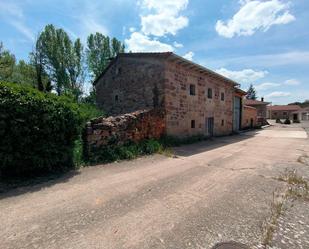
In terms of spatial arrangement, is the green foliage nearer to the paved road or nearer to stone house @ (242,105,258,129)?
the paved road

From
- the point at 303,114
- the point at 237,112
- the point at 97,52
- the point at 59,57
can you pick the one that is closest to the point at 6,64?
the point at 59,57

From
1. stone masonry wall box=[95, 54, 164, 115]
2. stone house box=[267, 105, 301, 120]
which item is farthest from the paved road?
stone house box=[267, 105, 301, 120]

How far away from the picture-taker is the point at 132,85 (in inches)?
541

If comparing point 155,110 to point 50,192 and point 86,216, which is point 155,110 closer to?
point 50,192

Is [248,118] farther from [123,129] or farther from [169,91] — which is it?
[123,129]

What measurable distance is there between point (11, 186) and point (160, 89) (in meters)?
8.57

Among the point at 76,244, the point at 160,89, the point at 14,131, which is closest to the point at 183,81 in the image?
the point at 160,89

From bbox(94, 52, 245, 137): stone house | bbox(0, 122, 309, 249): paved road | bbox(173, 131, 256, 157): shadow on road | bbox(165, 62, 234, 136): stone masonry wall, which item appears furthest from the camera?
bbox(165, 62, 234, 136): stone masonry wall

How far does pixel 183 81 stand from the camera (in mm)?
13055

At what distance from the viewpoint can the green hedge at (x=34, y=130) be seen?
15.6 ft

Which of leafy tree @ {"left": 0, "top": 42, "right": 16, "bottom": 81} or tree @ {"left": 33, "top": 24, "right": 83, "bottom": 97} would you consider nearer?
leafy tree @ {"left": 0, "top": 42, "right": 16, "bottom": 81}

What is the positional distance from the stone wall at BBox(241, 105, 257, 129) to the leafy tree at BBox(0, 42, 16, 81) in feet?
85.2

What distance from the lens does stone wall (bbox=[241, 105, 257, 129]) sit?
83.6ft

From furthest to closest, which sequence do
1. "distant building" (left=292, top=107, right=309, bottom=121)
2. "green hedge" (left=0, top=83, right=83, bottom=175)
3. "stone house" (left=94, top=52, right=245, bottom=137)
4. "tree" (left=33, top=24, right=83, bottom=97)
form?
"distant building" (left=292, top=107, right=309, bottom=121) < "tree" (left=33, top=24, right=83, bottom=97) < "stone house" (left=94, top=52, right=245, bottom=137) < "green hedge" (left=0, top=83, right=83, bottom=175)
